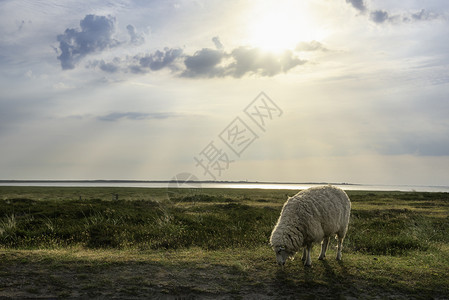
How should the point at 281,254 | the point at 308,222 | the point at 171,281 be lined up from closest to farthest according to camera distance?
the point at 171,281 → the point at 281,254 → the point at 308,222

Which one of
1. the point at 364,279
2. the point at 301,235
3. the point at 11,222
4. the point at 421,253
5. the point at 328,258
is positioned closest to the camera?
the point at 364,279

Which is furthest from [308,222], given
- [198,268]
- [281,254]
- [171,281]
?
[171,281]

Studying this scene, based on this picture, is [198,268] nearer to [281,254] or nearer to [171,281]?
[171,281]

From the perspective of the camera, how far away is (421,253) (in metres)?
13.7

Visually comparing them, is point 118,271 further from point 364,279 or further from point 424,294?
point 424,294

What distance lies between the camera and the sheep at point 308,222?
10.2 meters

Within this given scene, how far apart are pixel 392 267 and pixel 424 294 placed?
77.1 inches

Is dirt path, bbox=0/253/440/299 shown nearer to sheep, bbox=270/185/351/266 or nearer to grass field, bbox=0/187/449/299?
grass field, bbox=0/187/449/299

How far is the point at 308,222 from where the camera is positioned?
34.6 ft

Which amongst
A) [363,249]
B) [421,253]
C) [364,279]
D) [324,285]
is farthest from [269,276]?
[421,253]

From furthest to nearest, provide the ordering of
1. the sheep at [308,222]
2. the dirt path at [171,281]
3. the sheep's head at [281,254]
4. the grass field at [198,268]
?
the sheep at [308,222]
the sheep's head at [281,254]
the grass field at [198,268]
the dirt path at [171,281]

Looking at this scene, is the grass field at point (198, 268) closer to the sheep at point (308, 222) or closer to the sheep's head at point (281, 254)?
the sheep's head at point (281, 254)

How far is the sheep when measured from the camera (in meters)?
10.2

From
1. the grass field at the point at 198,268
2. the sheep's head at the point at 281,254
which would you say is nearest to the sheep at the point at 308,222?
the sheep's head at the point at 281,254
